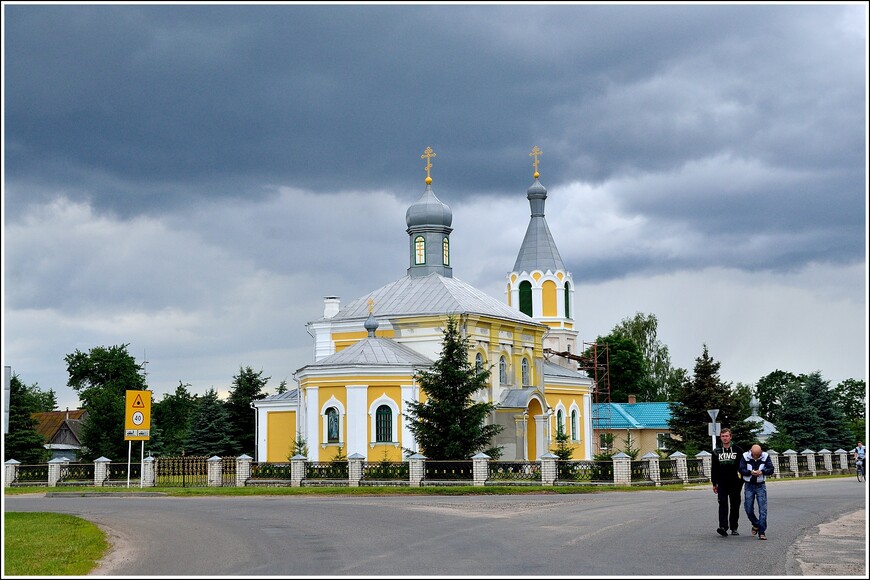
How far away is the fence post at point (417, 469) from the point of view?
113 ft

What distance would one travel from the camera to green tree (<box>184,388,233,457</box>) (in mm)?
57406

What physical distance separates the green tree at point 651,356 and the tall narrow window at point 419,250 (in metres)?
37.4

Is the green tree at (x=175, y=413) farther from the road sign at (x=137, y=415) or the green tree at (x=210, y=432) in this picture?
the road sign at (x=137, y=415)

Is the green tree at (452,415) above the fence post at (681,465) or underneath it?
above

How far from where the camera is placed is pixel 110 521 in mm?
20547

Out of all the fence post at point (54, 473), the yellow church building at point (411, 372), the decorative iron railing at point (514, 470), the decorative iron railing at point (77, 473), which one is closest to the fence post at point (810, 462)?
the yellow church building at point (411, 372)

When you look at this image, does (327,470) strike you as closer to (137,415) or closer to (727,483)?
(137,415)

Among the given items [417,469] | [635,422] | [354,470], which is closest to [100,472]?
[354,470]

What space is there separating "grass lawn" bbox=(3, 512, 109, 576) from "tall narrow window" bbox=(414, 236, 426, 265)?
111 feet

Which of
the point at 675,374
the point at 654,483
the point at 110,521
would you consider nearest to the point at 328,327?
the point at 654,483

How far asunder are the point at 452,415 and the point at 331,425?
31.9 ft

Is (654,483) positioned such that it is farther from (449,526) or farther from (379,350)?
(449,526)

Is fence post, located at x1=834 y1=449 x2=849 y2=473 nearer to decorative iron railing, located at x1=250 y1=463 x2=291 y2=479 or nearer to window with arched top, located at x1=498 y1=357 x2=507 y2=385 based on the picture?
window with arched top, located at x1=498 y1=357 x2=507 y2=385

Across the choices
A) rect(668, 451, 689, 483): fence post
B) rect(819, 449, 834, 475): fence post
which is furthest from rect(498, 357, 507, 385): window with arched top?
rect(668, 451, 689, 483): fence post
